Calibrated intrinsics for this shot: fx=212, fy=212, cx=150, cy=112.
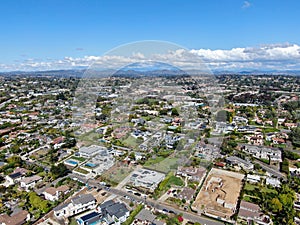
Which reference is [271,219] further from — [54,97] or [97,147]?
[54,97]

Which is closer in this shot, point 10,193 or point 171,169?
point 10,193

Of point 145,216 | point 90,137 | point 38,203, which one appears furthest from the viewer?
point 90,137

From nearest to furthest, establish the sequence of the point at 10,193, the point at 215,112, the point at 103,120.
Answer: the point at 10,193
the point at 215,112
the point at 103,120

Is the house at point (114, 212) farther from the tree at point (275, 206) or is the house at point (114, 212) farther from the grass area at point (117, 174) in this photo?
the tree at point (275, 206)

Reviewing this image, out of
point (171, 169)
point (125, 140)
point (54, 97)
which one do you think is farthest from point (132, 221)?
point (54, 97)

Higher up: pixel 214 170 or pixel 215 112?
pixel 215 112

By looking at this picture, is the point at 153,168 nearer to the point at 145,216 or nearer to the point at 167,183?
the point at 167,183

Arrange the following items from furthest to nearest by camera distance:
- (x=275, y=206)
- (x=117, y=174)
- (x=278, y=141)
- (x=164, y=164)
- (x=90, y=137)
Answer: (x=278, y=141) < (x=90, y=137) < (x=164, y=164) < (x=117, y=174) < (x=275, y=206)

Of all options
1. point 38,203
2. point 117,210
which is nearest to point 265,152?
point 117,210
